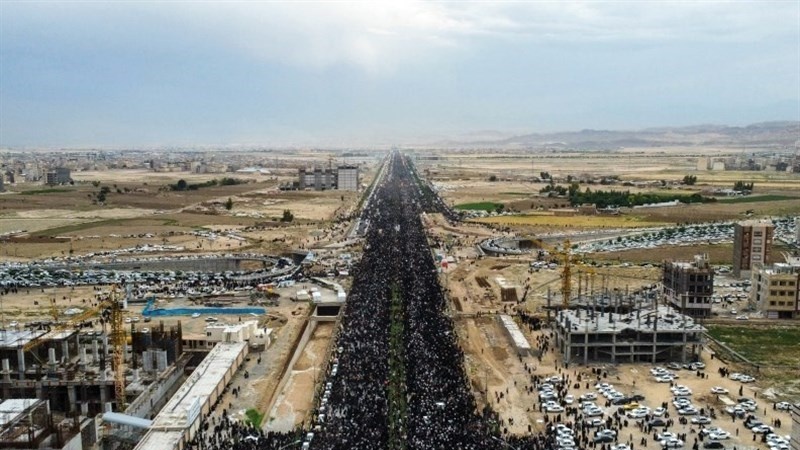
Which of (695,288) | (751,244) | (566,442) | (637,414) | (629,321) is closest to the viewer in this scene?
(566,442)

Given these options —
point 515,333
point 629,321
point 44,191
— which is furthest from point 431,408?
point 44,191

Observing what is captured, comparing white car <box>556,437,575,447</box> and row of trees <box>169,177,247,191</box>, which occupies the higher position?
row of trees <box>169,177,247,191</box>

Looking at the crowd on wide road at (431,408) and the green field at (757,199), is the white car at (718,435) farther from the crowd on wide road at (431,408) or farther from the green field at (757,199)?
the green field at (757,199)

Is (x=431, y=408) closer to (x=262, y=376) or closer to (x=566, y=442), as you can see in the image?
(x=566, y=442)

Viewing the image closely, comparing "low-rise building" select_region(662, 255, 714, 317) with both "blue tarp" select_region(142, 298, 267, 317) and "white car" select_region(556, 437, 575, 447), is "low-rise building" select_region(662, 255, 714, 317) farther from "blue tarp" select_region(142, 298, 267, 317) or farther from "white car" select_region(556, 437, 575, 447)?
"blue tarp" select_region(142, 298, 267, 317)

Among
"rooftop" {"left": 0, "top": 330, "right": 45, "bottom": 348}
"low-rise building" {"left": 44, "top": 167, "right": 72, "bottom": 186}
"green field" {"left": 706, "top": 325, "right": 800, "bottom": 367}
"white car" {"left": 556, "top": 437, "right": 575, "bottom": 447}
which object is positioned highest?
"low-rise building" {"left": 44, "top": 167, "right": 72, "bottom": 186}

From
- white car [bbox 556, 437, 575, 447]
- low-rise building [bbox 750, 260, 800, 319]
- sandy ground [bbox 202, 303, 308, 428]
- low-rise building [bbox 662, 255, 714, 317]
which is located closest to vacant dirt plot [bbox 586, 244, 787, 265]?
low-rise building [bbox 750, 260, 800, 319]
